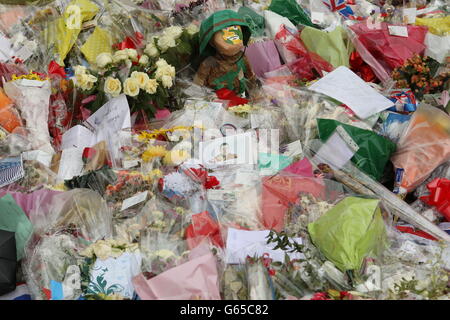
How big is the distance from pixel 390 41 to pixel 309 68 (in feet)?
2.06

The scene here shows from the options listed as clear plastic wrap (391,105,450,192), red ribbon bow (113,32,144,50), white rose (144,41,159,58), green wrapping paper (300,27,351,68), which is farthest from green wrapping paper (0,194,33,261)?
green wrapping paper (300,27,351,68)

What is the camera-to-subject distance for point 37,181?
2582 mm

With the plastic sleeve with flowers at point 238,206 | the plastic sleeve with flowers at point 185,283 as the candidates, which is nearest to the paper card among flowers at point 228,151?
the plastic sleeve with flowers at point 238,206

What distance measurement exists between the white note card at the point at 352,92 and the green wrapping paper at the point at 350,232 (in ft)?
3.27

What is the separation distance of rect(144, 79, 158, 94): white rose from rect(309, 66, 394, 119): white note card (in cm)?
95

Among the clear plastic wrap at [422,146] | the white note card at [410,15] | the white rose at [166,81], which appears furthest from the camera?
the white note card at [410,15]

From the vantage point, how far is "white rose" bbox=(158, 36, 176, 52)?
3.39 m

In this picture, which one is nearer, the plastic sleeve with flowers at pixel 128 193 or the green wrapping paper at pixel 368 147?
the plastic sleeve with flowers at pixel 128 193

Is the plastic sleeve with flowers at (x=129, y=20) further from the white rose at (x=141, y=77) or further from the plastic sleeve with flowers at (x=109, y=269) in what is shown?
the plastic sleeve with flowers at (x=109, y=269)

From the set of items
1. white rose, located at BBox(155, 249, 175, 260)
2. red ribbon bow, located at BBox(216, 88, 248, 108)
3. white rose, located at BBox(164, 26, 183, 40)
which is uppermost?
white rose, located at BBox(164, 26, 183, 40)

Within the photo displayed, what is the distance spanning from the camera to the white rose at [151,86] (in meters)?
3.04

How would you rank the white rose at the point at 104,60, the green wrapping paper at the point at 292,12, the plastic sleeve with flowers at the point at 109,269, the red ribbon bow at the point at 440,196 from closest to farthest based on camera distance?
1. the plastic sleeve with flowers at the point at 109,269
2. the red ribbon bow at the point at 440,196
3. the white rose at the point at 104,60
4. the green wrapping paper at the point at 292,12

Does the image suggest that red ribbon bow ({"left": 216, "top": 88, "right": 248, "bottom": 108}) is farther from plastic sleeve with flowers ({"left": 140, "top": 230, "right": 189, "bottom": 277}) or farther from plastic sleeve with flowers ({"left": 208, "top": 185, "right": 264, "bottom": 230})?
plastic sleeve with flowers ({"left": 140, "top": 230, "right": 189, "bottom": 277})

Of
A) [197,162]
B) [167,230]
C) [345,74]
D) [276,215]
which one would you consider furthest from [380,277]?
[345,74]
